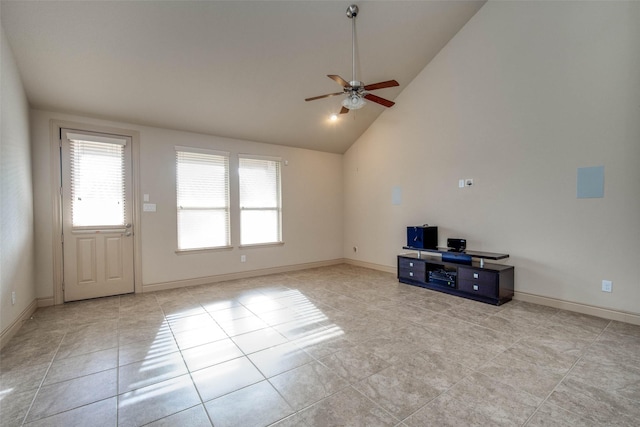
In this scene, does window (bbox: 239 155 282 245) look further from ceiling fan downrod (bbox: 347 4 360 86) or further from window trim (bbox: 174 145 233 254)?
ceiling fan downrod (bbox: 347 4 360 86)

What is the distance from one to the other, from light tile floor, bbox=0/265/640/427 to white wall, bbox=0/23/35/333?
0.40 meters

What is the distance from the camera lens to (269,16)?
3.36 meters

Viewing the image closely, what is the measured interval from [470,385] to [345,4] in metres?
4.09

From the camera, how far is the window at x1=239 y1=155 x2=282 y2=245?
18.3ft

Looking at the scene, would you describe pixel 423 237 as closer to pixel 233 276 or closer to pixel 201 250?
pixel 233 276

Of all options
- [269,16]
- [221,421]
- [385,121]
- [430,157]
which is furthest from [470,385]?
[385,121]

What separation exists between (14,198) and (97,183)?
119 centimetres

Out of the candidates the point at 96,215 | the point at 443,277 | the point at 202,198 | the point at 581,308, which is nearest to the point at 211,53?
the point at 202,198

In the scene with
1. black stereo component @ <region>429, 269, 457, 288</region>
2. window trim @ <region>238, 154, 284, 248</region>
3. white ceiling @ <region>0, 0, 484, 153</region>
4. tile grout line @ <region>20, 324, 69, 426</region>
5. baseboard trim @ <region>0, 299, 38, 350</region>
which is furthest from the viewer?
window trim @ <region>238, 154, 284, 248</region>

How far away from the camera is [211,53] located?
3629 mm

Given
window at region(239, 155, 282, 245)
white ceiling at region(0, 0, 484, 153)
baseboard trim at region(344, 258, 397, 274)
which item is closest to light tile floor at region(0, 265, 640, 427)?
baseboard trim at region(344, 258, 397, 274)

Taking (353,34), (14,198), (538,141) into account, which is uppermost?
(353,34)

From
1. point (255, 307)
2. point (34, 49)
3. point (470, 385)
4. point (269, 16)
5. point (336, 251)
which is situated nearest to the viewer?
point (470, 385)

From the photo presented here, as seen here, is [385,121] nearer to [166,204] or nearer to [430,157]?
[430,157]
